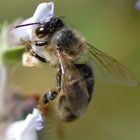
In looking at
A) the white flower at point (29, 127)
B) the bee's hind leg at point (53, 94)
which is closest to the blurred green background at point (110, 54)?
the white flower at point (29, 127)

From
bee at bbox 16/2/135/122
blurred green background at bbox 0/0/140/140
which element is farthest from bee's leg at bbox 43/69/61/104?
blurred green background at bbox 0/0/140/140

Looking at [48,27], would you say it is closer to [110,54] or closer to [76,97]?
[76,97]

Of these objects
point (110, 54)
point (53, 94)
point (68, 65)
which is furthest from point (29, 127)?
point (110, 54)

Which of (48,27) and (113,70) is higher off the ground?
(48,27)

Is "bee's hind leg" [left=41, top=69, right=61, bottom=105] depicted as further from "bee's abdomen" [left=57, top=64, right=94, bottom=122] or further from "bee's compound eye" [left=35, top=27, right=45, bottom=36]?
"bee's compound eye" [left=35, top=27, right=45, bottom=36]

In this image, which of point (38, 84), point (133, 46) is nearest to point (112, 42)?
point (133, 46)

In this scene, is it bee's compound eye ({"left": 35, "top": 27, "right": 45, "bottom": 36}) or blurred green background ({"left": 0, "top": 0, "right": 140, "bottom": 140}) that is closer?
bee's compound eye ({"left": 35, "top": 27, "right": 45, "bottom": 36})

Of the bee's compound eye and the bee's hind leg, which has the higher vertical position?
the bee's compound eye

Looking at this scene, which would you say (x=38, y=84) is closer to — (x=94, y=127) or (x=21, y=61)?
(x=94, y=127)
